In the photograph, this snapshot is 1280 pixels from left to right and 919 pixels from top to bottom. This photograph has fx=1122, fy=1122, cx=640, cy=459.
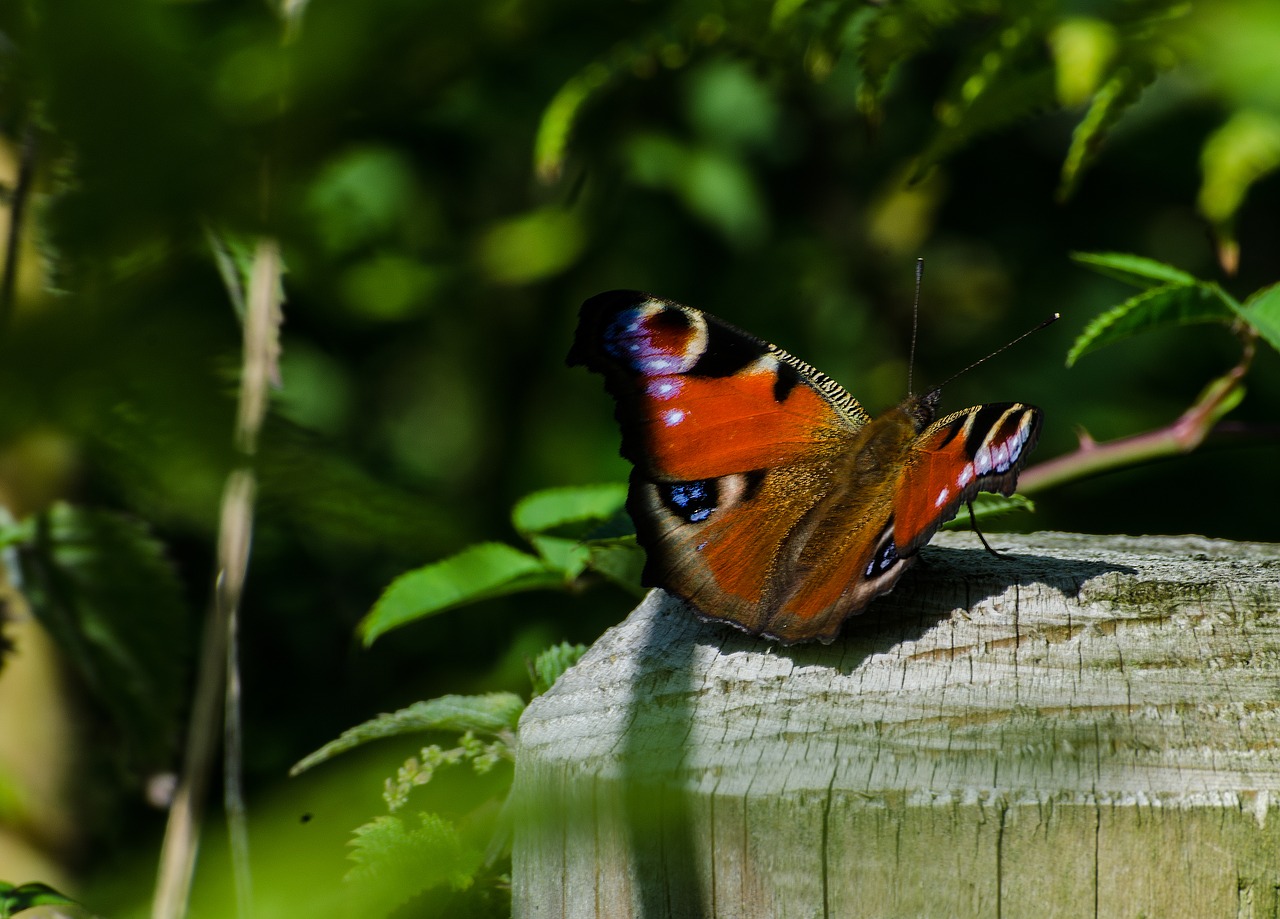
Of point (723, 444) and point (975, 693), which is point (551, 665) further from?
point (975, 693)

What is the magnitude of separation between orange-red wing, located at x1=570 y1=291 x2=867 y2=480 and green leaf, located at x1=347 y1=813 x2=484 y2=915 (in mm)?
455

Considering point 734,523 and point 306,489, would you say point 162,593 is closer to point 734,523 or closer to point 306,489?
point 734,523

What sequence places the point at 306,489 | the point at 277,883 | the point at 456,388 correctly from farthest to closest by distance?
the point at 456,388
the point at 277,883
the point at 306,489

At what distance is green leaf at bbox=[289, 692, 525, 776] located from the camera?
113 centimetres

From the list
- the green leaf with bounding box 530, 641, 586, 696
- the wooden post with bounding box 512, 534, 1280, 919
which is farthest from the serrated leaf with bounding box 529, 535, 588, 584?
the wooden post with bounding box 512, 534, 1280, 919

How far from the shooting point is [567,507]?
1.55m

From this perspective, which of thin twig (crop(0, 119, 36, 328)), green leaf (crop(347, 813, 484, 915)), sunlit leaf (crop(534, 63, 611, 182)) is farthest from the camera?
sunlit leaf (crop(534, 63, 611, 182))

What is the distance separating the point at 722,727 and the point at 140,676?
3.34ft

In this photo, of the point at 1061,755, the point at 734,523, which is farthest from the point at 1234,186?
the point at 1061,755

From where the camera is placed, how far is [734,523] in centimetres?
123

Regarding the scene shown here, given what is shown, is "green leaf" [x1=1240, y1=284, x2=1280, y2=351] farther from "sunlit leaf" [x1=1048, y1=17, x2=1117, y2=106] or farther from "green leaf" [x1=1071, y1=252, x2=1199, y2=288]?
"sunlit leaf" [x1=1048, y1=17, x2=1117, y2=106]

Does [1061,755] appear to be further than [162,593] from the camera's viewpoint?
No

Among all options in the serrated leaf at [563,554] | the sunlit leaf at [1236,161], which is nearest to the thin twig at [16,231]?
the serrated leaf at [563,554]

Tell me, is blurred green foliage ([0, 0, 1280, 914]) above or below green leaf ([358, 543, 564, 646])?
above
